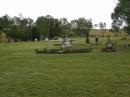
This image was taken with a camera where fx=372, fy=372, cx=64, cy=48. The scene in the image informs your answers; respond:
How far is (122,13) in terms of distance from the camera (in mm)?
51781

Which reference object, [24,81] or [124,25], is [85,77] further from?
[124,25]

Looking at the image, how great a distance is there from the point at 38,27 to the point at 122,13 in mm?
74058

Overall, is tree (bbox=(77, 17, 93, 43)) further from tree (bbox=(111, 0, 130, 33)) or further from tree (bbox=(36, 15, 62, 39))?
tree (bbox=(111, 0, 130, 33))

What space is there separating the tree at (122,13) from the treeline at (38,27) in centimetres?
3915

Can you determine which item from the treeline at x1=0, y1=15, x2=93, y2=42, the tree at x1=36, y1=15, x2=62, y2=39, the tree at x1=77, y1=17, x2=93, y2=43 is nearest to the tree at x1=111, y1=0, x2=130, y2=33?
the treeline at x1=0, y1=15, x2=93, y2=42

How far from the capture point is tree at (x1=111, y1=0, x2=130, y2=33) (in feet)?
163

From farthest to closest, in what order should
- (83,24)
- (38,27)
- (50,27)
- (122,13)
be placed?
(83,24) < (38,27) < (50,27) < (122,13)

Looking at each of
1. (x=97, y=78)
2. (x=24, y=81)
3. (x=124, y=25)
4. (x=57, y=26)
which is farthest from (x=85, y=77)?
(x=57, y=26)

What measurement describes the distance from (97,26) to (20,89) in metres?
142

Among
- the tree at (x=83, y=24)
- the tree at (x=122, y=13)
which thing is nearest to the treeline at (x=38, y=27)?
the tree at (x=83, y=24)

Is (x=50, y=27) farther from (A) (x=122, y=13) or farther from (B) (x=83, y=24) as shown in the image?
(A) (x=122, y=13)

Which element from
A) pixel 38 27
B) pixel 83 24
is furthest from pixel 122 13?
pixel 83 24

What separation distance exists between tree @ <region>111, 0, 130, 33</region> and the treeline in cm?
3915

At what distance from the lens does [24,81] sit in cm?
1358
